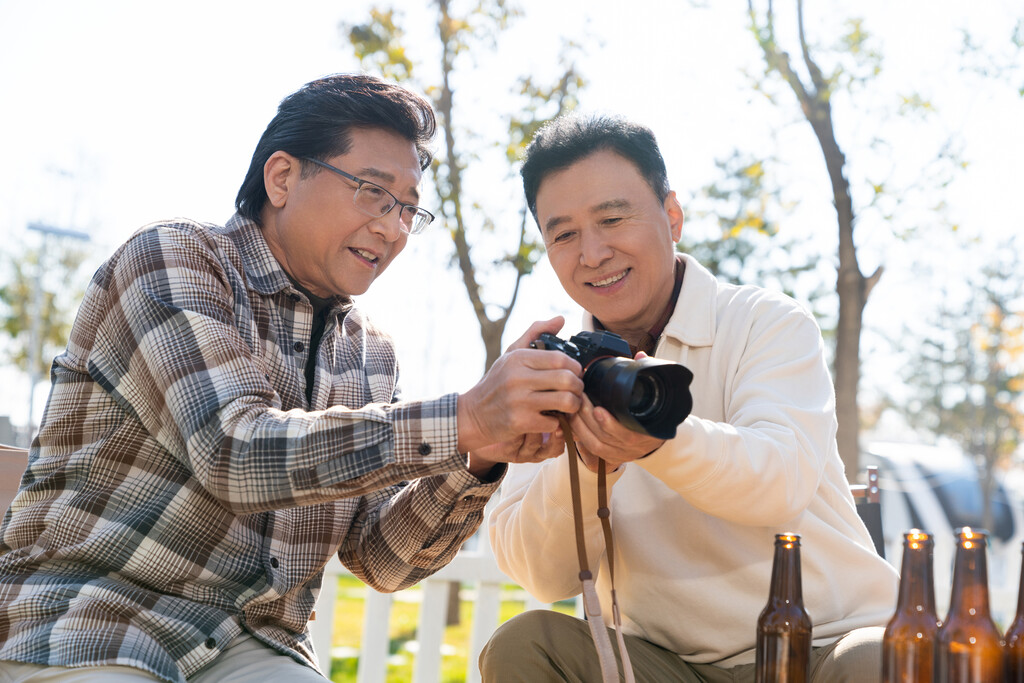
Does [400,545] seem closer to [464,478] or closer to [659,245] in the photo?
[464,478]

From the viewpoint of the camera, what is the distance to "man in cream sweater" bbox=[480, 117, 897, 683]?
6.74ft

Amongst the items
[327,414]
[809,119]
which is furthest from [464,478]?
[809,119]

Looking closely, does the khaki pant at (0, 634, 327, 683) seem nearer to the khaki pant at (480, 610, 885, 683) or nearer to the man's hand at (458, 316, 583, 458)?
the khaki pant at (480, 610, 885, 683)

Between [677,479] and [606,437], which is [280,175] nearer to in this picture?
[606,437]

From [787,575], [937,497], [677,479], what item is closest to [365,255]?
[677,479]

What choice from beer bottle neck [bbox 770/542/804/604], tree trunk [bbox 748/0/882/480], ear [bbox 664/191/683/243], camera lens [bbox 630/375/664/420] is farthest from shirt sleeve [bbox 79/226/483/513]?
tree trunk [bbox 748/0/882/480]

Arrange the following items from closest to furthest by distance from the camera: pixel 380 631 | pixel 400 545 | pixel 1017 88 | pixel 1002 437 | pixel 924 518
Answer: pixel 400 545, pixel 380 631, pixel 1017 88, pixel 924 518, pixel 1002 437

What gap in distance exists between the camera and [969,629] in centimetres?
135

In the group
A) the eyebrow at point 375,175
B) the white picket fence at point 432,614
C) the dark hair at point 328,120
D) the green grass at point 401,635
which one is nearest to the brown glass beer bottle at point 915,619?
the eyebrow at point 375,175

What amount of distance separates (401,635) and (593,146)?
23.4 feet

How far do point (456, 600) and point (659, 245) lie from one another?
18.4 feet

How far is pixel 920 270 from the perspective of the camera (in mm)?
14953

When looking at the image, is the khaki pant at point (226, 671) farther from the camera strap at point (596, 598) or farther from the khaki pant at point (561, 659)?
the camera strap at point (596, 598)

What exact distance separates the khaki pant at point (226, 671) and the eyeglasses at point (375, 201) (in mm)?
1157
